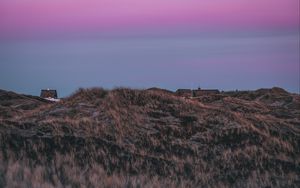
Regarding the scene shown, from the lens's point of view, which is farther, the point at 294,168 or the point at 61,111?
the point at 61,111

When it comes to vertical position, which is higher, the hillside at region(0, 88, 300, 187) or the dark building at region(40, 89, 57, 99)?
the dark building at region(40, 89, 57, 99)

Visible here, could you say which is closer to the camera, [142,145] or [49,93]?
[142,145]

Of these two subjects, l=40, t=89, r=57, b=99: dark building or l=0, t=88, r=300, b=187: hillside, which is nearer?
l=0, t=88, r=300, b=187: hillside

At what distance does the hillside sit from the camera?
47.3ft

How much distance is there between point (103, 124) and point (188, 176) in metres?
3.89

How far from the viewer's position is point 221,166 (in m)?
16.5

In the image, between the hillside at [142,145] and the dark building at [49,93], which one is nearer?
the hillside at [142,145]

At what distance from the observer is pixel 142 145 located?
17.2 m

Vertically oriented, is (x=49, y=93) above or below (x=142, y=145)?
above

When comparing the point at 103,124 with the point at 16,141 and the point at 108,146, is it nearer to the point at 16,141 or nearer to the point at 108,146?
the point at 108,146

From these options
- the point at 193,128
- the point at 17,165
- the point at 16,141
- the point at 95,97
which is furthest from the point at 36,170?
the point at 95,97

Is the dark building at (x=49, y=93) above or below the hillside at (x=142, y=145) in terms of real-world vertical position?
above

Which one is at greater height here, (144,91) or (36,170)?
(144,91)

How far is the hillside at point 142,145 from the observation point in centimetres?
Result: 1441
